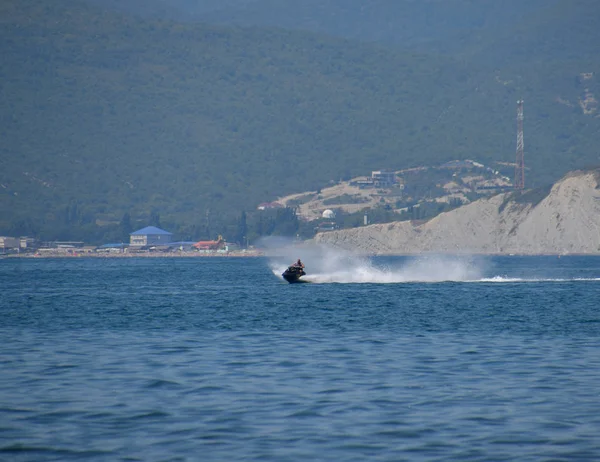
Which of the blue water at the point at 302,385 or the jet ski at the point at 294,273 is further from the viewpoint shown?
the jet ski at the point at 294,273

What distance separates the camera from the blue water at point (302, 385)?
80.6ft

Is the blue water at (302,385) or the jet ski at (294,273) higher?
the jet ski at (294,273)

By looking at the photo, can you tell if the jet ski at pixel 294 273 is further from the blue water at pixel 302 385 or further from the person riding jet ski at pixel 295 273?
the blue water at pixel 302 385

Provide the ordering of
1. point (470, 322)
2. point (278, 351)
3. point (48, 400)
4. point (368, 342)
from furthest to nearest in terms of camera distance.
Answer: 1. point (470, 322)
2. point (368, 342)
3. point (278, 351)
4. point (48, 400)

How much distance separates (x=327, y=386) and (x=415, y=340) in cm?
1356

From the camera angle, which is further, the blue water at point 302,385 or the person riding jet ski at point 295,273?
the person riding jet ski at point 295,273

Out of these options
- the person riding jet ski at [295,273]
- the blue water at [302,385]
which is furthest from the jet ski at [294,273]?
the blue water at [302,385]

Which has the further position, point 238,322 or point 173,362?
point 238,322

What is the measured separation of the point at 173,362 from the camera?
3734 cm

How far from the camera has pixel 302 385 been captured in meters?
31.9

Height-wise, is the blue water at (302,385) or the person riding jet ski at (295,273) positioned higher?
the person riding jet ski at (295,273)

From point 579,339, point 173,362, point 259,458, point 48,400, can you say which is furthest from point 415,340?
point 259,458

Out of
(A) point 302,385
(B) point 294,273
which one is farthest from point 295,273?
(A) point 302,385

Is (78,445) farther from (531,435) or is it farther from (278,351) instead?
(278,351)
